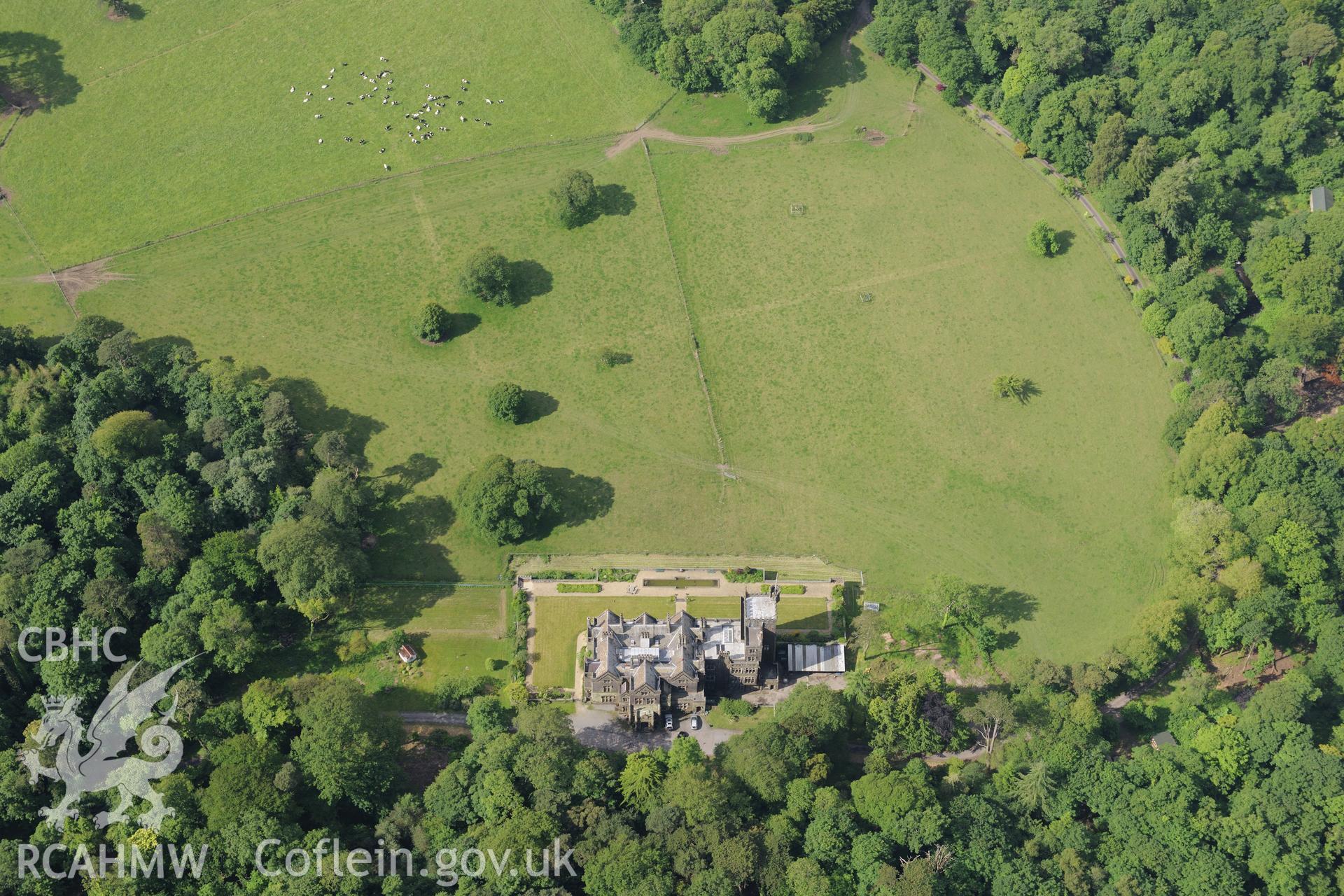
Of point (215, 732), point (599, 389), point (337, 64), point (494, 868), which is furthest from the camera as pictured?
point (337, 64)

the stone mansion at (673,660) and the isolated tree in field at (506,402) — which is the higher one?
the isolated tree in field at (506,402)

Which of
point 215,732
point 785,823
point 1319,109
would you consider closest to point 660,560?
point 785,823

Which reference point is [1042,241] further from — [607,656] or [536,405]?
[607,656]

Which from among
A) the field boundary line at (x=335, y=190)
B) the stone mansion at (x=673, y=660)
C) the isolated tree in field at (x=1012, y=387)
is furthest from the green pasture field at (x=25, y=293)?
the isolated tree in field at (x=1012, y=387)

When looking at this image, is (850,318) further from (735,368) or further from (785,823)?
(785,823)

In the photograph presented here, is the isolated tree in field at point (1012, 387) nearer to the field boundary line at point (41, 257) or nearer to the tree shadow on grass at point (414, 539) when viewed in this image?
the tree shadow on grass at point (414, 539)

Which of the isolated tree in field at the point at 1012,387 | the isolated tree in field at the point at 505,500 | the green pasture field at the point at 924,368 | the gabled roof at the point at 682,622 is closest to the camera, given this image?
the gabled roof at the point at 682,622

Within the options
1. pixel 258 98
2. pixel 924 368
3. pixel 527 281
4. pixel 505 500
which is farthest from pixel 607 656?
pixel 258 98
